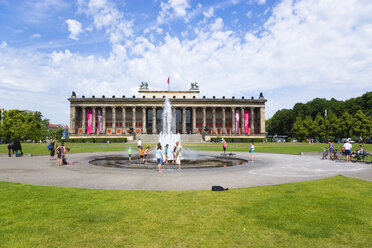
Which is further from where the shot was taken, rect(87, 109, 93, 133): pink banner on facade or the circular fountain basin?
rect(87, 109, 93, 133): pink banner on facade

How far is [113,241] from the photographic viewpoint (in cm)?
550

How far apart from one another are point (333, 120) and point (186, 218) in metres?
92.5

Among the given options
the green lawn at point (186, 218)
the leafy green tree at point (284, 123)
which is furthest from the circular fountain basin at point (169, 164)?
the leafy green tree at point (284, 123)

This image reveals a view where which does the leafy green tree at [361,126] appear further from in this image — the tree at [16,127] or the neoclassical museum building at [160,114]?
the tree at [16,127]

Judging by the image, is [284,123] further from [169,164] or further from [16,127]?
[16,127]

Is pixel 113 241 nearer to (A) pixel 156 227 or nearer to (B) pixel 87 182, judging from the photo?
(A) pixel 156 227

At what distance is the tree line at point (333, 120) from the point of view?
75.8m

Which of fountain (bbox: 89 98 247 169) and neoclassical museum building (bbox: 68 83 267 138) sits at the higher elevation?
neoclassical museum building (bbox: 68 83 267 138)

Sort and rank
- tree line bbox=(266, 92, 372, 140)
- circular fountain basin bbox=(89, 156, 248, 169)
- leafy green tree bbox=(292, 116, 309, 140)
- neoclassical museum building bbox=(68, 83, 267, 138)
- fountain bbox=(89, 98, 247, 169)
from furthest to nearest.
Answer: neoclassical museum building bbox=(68, 83, 267, 138), leafy green tree bbox=(292, 116, 309, 140), tree line bbox=(266, 92, 372, 140), fountain bbox=(89, 98, 247, 169), circular fountain basin bbox=(89, 156, 248, 169)

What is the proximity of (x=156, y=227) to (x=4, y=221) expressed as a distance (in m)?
4.20

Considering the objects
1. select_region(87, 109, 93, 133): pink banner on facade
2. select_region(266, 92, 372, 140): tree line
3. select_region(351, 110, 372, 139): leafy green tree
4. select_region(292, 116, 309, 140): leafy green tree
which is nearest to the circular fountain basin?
select_region(351, 110, 372, 139): leafy green tree

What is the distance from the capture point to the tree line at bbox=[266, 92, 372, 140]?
249ft

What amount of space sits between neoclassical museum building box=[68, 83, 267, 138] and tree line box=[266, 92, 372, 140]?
637 inches

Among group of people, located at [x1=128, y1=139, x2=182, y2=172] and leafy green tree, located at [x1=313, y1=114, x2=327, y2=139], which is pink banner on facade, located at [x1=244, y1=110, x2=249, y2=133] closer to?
leafy green tree, located at [x1=313, y1=114, x2=327, y2=139]
